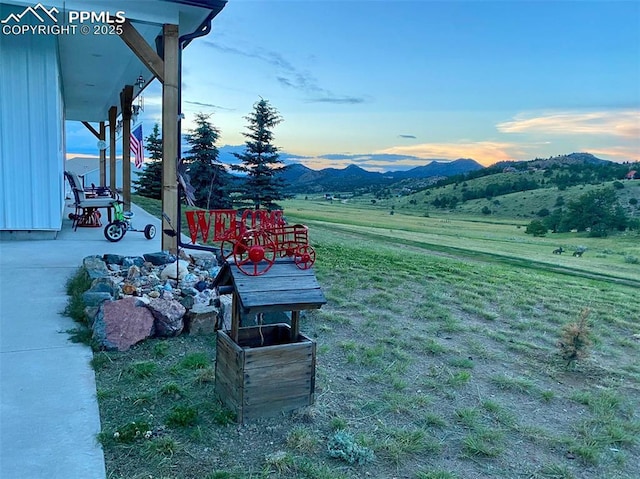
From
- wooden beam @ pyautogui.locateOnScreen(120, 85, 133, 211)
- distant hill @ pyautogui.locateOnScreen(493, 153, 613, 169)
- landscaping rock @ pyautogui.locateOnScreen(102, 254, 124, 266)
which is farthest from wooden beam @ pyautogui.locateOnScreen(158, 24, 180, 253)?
distant hill @ pyautogui.locateOnScreen(493, 153, 613, 169)

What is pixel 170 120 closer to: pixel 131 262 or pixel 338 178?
pixel 131 262

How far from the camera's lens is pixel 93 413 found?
7.86 feet

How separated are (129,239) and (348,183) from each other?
24.5m

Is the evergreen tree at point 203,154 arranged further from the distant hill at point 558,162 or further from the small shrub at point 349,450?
the distant hill at point 558,162

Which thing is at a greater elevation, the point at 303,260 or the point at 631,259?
the point at 303,260

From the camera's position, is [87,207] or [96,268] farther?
[87,207]

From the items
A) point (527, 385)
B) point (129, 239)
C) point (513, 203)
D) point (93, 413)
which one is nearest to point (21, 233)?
point (129, 239)

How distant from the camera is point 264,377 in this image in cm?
244

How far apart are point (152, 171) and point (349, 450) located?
26.7m

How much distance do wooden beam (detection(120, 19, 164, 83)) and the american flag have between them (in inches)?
270

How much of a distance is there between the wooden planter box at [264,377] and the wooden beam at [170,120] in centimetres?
306

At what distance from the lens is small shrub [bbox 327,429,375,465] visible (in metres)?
2.14

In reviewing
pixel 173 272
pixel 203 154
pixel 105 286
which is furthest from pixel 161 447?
pixel 203 154

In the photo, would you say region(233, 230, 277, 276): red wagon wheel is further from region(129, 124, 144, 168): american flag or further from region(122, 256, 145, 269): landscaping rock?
region(129, 124, 144, 168): american flag
